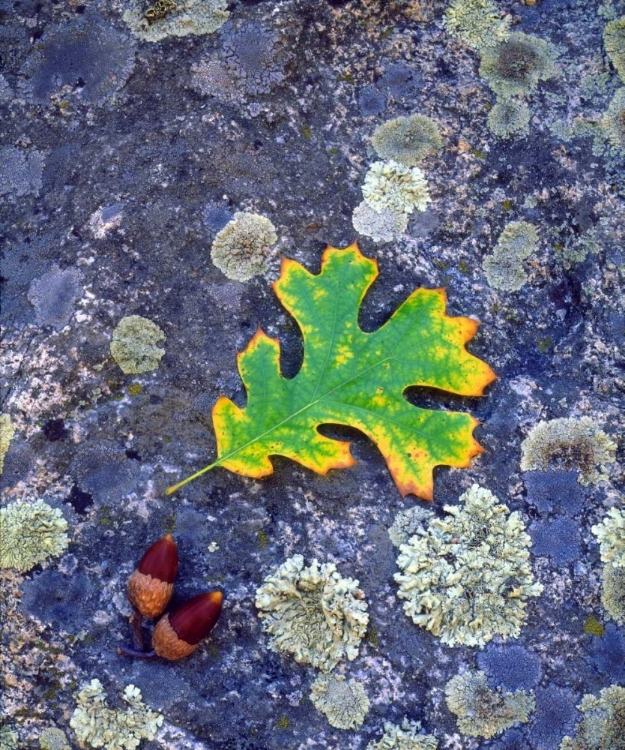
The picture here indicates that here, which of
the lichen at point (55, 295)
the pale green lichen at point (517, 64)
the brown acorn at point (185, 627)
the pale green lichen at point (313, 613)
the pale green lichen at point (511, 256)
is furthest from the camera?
the pale green lichen at point (517, 64)

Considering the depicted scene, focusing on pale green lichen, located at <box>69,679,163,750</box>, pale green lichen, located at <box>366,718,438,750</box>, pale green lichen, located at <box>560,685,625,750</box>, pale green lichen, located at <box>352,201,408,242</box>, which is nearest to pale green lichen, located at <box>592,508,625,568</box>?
pale green lichen, located at <box>560,685,625,750</box>

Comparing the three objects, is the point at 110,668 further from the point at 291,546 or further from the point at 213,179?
the point at 213,179

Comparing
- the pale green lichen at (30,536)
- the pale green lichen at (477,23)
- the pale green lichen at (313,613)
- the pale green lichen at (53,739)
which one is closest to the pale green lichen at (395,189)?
the pale green lichen at (477,23)

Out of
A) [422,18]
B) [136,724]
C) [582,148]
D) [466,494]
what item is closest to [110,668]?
A: [136,724]

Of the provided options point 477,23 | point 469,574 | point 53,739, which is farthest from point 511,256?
point 53,739

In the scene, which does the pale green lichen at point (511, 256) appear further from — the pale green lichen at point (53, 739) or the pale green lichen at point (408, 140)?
the pale green lichen at point (53, 739)

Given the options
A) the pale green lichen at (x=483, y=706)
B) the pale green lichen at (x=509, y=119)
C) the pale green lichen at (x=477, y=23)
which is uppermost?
the pale green lichen at (x=477, y=23)
